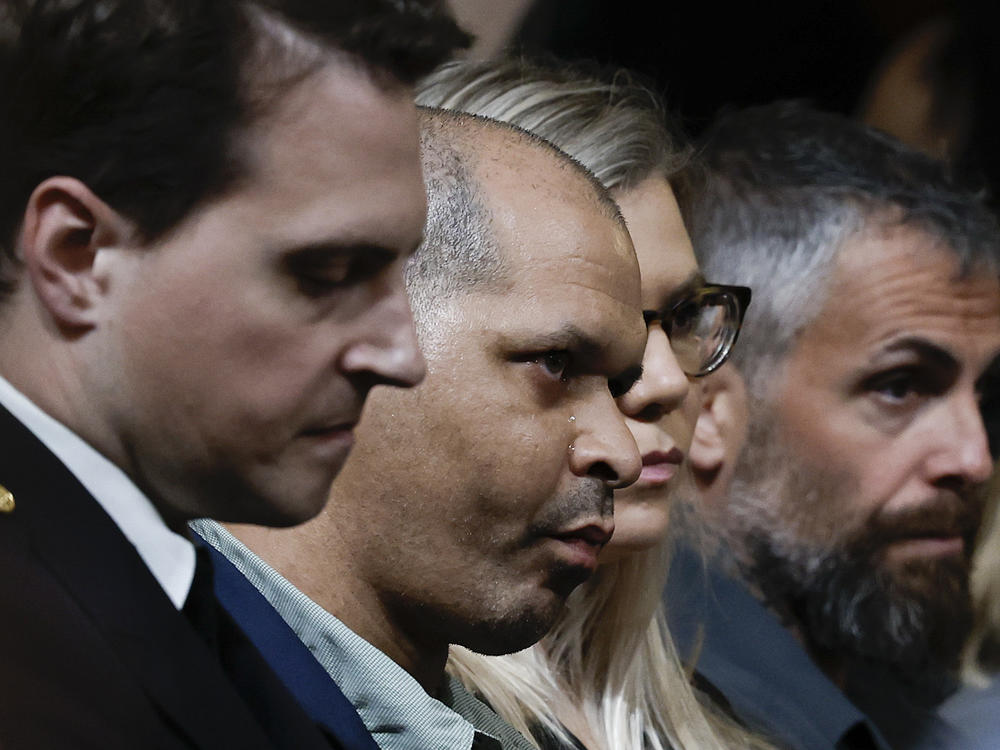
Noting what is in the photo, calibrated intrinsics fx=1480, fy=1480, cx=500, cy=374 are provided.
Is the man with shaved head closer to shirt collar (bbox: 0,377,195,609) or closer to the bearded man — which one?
shirt collar (bbox: 0,377,195,609)

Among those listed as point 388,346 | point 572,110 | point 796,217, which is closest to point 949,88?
point 796,217

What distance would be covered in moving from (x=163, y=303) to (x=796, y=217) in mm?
1617

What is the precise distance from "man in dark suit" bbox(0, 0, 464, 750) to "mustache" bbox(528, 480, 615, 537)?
39 centimetres

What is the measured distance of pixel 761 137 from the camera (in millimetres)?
2352

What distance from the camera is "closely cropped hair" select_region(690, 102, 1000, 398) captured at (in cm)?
223

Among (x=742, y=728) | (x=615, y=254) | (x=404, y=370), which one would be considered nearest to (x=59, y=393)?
(x=404, y=370)

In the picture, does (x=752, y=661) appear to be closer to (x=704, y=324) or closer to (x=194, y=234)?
(x=704, y=324)

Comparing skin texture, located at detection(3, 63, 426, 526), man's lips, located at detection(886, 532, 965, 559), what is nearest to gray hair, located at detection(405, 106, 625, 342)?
skin texture, located at detection(3, 63, 426, 526)

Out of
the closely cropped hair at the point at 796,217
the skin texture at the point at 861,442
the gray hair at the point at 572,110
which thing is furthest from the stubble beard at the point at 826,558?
the gray hair at the point at 572,110

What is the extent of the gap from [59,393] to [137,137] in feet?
0.46

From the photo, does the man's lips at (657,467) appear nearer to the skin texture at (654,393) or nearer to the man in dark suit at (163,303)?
the skin texture at (654,393)

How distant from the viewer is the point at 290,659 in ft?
3.47

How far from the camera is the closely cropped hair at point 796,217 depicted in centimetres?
223

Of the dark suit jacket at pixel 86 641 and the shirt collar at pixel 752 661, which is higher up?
the dark suit jacket at pixel 86 641
